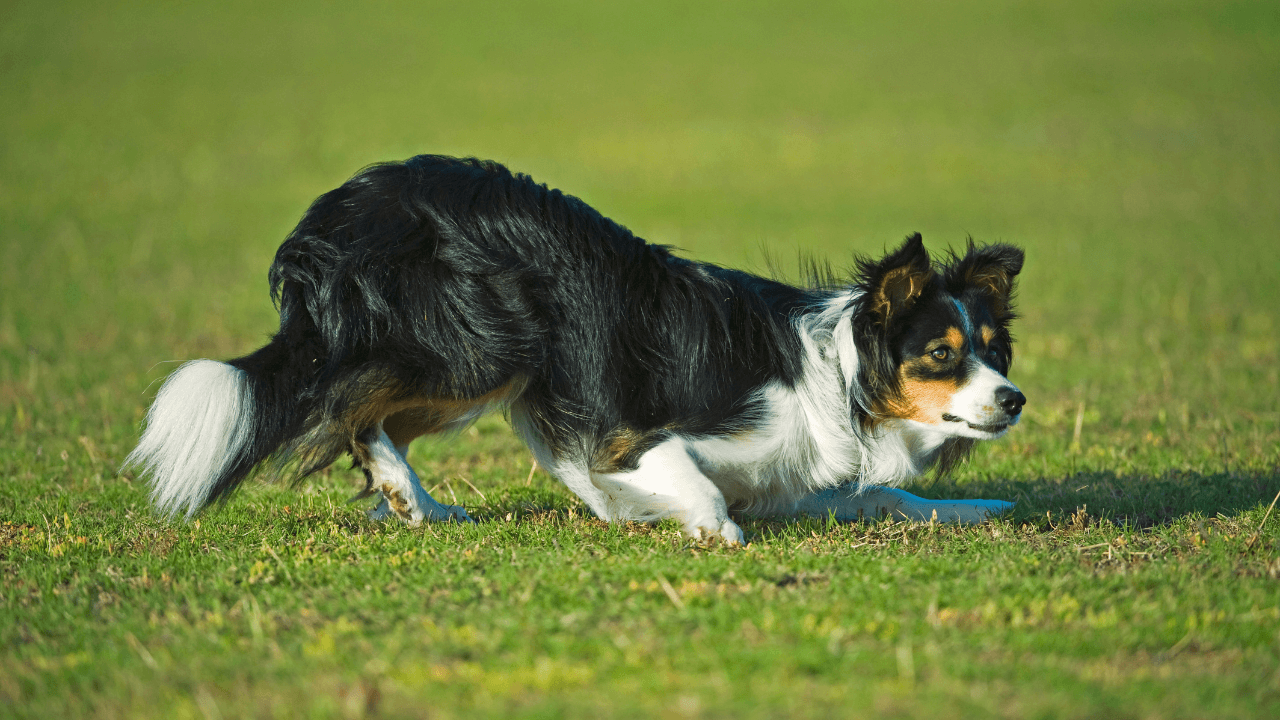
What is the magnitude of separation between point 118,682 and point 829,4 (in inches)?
1613

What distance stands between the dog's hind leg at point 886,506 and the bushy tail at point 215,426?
7.94 ft

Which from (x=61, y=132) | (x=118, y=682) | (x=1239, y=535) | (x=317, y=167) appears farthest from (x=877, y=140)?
(x=118, y=682)

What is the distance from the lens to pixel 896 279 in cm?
492

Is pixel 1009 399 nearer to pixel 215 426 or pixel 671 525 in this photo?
pixel 671 525

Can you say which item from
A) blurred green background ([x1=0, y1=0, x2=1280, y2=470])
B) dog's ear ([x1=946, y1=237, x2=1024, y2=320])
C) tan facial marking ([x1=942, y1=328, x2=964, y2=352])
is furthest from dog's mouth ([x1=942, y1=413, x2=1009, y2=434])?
blurred green background ([x1=0, y1=0, x2=1280, y2=470])

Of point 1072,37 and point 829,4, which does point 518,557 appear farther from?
point 829,4

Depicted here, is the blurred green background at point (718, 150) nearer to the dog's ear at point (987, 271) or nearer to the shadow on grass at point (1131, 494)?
the shadow on grass at point (1131, 494)

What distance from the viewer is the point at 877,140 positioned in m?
24.7

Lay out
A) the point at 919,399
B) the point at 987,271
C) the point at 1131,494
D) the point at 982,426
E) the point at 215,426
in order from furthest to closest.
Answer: the point at 1131,494, the point at 987,271, the point at 919,399, the point at 982,426, the point at 215,426

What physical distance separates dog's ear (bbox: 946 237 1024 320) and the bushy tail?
2875 millimetres

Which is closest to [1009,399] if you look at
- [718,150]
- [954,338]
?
[954,338]

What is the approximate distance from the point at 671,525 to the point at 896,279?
146 cm

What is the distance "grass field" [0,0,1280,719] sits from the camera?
3318mm

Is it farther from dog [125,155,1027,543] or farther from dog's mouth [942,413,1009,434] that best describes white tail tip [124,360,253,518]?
dog's mouth [942,413,1009,434]
